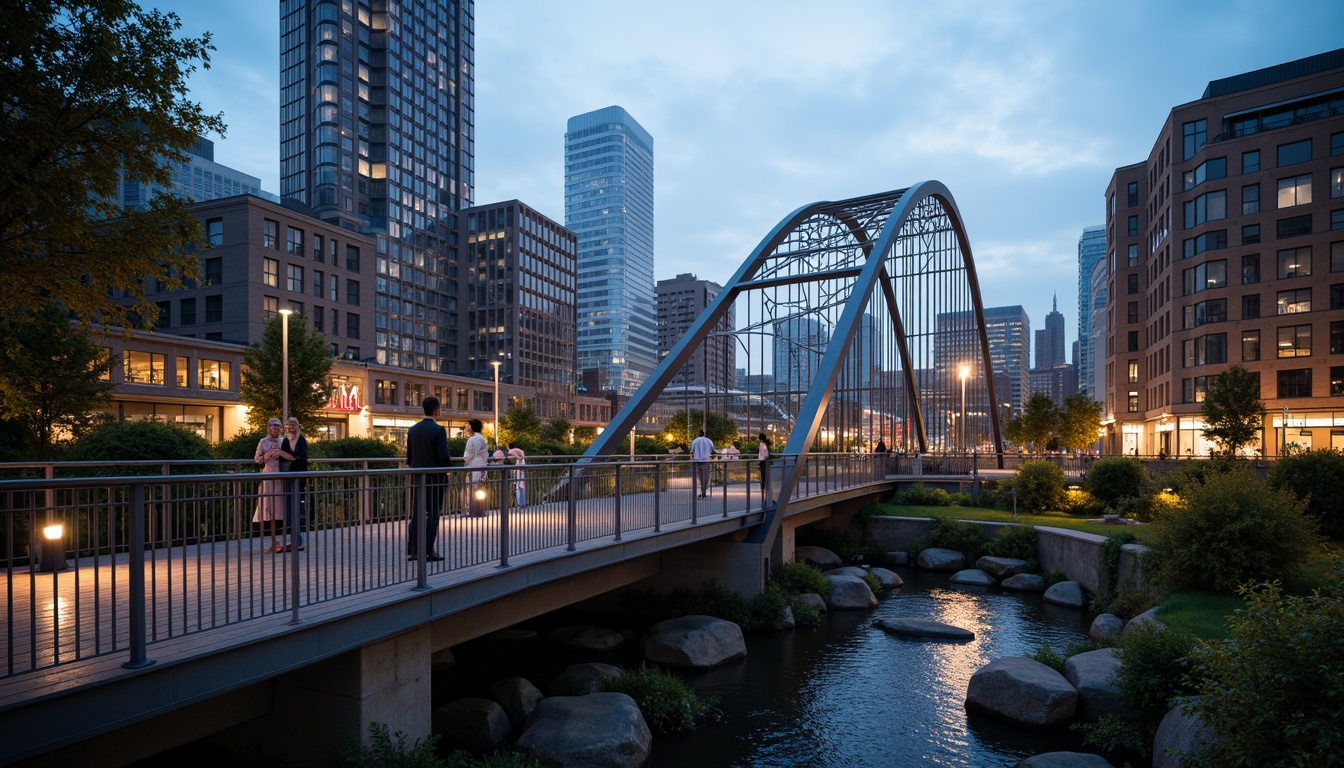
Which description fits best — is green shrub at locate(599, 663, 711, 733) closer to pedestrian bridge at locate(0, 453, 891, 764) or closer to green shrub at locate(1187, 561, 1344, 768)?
pedestrian bridge at locate(0, 453, 891, 764)

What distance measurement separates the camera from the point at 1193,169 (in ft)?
180

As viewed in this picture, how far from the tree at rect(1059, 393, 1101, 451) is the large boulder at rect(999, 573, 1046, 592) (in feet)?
151

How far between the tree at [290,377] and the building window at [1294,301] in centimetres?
5644

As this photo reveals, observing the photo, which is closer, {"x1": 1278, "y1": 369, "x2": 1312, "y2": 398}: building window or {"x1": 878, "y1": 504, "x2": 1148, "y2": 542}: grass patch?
{"x1": 878, "y1": 504, "x2": 1148, "y2": 542}: grass patch

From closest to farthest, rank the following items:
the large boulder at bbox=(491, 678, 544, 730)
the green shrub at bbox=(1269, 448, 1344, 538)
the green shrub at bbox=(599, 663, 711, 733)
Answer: the large boulder at bbox=(491, 678, 544, 730), the green shrub at bbox=(599, 663, 711, 733), the green shrub at bbox=(1269, 448, 1344, 538)

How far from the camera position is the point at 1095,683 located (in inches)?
436

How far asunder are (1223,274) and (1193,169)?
801 cm

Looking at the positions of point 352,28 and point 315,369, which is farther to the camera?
point 352,28

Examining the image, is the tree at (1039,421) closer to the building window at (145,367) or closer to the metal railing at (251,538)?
the metal railing at (251,538)

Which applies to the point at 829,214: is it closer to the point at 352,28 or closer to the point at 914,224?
the point at 914,224

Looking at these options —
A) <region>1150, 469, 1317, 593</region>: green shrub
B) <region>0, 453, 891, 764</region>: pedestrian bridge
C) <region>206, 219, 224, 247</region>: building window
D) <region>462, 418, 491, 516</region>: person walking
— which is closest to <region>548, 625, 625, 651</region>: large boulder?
<region>0, 453, 891, 764</region>: pedestrian bridge

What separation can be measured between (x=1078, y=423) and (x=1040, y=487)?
38828 mm

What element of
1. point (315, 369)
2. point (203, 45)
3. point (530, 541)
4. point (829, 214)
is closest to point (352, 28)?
point (315, 369)

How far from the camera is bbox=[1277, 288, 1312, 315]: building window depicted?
48.8m
